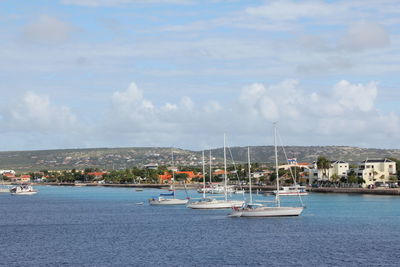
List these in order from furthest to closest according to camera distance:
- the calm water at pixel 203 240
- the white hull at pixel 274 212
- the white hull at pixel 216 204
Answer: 1. the white hull at pixel 216 204
2. the white hull at pixel 274 212
3. the calm water at pixel 203 240

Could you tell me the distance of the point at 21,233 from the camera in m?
88.6

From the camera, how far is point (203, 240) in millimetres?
77000

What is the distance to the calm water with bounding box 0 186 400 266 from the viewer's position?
206 ft

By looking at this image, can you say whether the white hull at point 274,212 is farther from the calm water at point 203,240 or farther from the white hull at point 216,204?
the white hull at point 216,204

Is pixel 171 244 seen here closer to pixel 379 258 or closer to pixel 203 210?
pixel 379 258

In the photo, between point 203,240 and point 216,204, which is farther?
point 216,204

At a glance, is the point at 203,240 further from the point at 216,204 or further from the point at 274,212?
the point at 216,204

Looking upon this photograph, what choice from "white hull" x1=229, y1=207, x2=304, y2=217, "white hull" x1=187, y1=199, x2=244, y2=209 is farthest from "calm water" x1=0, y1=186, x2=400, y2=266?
"white hull" x1=187, y1=199, x2=244, y2=209

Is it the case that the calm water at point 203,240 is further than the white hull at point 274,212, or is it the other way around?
the white hull at point 274,212

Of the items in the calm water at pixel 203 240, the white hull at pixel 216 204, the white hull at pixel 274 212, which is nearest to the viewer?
the calm water at pixel 203 240

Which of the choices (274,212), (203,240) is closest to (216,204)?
(274,212)

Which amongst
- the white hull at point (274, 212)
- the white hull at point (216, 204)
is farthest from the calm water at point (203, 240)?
the white hull at point (216, 204)

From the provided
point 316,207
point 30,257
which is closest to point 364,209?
point 316,207

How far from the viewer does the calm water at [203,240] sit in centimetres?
6288
